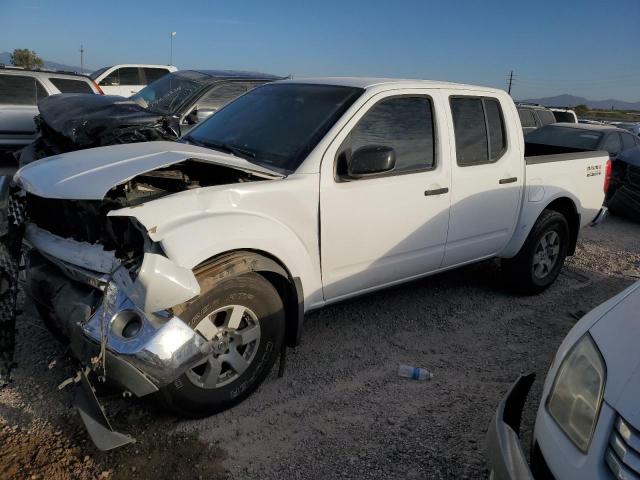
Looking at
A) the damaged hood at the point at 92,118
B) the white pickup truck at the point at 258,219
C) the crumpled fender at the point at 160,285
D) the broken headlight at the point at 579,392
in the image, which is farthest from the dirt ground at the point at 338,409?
the damaged hood at the point at 92,118

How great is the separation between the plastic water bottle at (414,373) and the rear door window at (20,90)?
8925 millimetres

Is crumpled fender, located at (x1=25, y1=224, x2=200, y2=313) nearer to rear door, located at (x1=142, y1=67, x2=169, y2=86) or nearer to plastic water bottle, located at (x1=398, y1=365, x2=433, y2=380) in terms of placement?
plastic water bottle, located at (x1=398, y1=365, x2=433, y2=380)

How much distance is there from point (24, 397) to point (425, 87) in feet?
10.9

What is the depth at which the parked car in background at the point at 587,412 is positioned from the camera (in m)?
1.61

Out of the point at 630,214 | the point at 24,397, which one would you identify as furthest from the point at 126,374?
the point at 630,214

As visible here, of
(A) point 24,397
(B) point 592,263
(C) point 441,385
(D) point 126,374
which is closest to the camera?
(D) point 126,374

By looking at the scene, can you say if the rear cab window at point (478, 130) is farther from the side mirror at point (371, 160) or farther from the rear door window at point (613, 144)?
the rear door window at point (613, 144)

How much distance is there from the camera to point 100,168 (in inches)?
109

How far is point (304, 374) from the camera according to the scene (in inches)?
136

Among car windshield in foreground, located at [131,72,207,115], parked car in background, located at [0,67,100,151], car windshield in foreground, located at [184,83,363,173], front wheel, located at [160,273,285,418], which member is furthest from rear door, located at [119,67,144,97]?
front wheel, located at [160,273,285,418]

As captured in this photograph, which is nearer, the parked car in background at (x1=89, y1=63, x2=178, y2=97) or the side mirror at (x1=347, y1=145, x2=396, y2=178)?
the side mirror at (x1=347, y1=145, x2=396, y2=178)

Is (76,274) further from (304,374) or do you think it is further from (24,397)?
(304,374)

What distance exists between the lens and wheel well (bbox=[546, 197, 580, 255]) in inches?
196

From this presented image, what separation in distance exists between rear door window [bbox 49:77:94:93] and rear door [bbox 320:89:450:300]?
8151 millimetres
